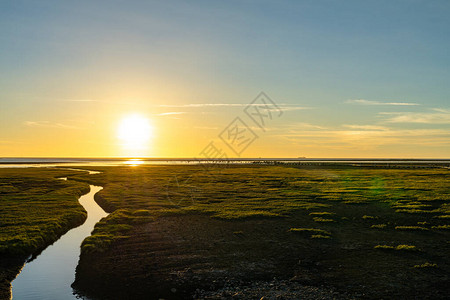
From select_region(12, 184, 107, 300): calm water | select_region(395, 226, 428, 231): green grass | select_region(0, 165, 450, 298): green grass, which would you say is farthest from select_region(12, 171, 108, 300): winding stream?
select_region(395, 226, 428, 231): green grass

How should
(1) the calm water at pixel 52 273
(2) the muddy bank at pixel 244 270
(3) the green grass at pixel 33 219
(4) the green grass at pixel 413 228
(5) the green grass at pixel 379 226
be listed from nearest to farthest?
(2) the muddy bank at pixel 244 270
(1) the calm water at pixel 52 273
(3) the green grass at pixel 33 219
(4) the green grass at pixel 413 228
(5) the green grass at pixel 379 226

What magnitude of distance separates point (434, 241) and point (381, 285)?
36.6 feet

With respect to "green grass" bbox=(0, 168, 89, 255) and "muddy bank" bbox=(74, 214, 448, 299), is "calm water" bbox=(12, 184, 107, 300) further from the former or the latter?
"green grass" bbox=(0, 168, 89, 255)

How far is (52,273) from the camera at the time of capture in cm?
2159

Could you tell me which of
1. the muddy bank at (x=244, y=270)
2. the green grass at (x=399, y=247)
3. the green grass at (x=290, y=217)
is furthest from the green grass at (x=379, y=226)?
the green grass at (x=399, y=247)

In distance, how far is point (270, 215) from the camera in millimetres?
35938

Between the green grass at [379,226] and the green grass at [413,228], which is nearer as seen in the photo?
the green grass at [413,228]

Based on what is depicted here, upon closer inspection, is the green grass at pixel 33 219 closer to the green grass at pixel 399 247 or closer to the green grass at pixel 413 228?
the green grass at pixel 399 247

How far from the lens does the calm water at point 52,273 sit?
60.0 feet

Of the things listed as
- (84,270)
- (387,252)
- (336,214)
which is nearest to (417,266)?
(387,252)

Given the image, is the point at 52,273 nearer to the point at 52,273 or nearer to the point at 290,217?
the point at 52,273

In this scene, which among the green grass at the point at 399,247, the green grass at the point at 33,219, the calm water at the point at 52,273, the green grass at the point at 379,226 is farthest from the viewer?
the green grass at the point at 379,226

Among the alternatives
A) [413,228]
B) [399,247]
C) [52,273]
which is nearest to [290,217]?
[413,228]

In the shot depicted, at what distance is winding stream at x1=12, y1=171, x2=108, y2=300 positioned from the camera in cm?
1828
